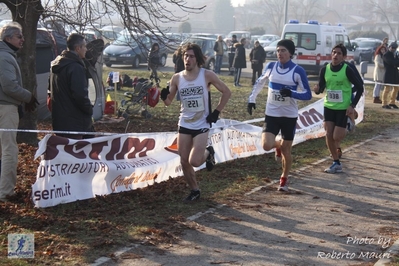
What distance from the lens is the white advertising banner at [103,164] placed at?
705 centimetres

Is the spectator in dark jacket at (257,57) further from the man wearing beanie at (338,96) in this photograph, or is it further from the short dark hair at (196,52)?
the short dark hair at (196,52)

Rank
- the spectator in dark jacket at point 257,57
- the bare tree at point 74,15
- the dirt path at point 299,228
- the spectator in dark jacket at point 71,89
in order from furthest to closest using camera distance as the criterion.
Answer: the spectator in dark jacket at point 257,57
the bare tree at point 74,15
the spectator in dark jacket at point 71,89
the dirt path at point 299,228

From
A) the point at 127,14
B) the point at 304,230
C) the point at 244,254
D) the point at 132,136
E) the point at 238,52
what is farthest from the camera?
the point at 238,52

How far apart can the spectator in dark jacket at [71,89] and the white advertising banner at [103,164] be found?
1.08 feet

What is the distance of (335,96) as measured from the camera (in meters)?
9.61

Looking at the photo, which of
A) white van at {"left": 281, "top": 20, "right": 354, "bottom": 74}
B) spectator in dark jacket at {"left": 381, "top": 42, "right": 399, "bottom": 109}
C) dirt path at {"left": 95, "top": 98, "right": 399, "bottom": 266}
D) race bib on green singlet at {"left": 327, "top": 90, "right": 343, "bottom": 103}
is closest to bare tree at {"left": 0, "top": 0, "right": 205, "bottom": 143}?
race bib on green singlet at {"left": 327, "top": 90, "right": 343, "bottom": 103}

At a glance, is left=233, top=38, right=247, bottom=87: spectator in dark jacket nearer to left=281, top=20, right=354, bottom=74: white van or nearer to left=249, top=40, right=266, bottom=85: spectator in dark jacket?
left=249, top=40, right=266, bottom=85: spectator in dark jacket

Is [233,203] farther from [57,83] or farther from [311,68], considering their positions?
[311,68]

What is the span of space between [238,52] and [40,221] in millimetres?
19768

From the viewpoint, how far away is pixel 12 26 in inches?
275

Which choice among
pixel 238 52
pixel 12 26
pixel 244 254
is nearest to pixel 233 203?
pixel 244 254

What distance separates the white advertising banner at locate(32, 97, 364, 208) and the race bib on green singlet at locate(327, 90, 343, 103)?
1.80 m

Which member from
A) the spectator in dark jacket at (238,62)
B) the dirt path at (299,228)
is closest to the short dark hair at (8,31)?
the dirt path at (299,228)

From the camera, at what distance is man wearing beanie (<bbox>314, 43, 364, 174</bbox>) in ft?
31.1
